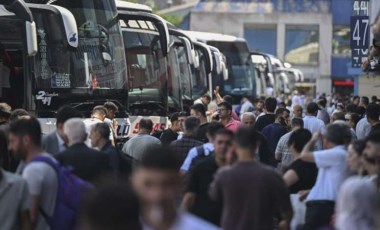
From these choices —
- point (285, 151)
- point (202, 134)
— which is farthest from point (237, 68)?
point (202, 134)

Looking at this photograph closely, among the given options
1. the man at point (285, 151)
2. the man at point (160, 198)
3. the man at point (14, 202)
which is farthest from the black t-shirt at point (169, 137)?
the man at point (160, 198)

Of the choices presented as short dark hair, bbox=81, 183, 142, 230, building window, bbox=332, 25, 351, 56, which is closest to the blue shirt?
short dark hair, bbox=81, 183, 142, 230

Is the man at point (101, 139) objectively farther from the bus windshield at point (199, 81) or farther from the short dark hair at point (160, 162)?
the bus windshield at point (199, 81)

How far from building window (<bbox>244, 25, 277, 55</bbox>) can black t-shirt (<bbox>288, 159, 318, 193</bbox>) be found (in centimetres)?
6403

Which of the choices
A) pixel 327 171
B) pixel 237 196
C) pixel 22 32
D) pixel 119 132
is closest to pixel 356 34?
pixel 119 132

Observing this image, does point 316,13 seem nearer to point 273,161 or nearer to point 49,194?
point 273,161

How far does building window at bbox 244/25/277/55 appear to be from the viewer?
243 feet

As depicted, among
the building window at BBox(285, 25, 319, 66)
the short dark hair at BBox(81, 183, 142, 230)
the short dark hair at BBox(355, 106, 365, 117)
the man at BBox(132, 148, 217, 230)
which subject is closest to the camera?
the short dark hair at BBox(81, 183, 142, 230)

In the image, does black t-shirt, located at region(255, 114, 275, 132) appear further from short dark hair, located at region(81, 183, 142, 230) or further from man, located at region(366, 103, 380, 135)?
short dark hair, located at region(81, 183, 142, 230)

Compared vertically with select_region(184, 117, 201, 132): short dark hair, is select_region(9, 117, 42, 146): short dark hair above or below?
above

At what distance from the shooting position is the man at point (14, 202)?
7.84 metres

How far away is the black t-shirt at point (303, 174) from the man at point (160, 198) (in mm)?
4745

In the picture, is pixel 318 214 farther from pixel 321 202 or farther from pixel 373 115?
pixel 373 115

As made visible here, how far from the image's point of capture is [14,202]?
789cm
